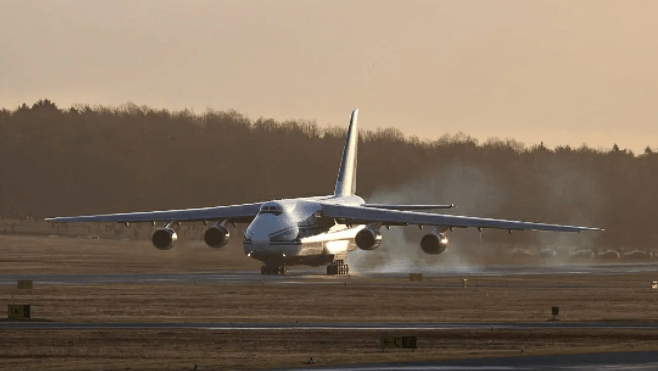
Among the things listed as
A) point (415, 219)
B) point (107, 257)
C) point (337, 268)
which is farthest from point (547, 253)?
point (107, 257)

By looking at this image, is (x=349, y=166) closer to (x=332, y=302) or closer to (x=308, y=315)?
(x=332, y=302)

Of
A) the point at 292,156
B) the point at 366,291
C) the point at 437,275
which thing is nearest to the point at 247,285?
the point at 366,291

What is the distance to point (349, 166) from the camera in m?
86.4

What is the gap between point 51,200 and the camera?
501 feet

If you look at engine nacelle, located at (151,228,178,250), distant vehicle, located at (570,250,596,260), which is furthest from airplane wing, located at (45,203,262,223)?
distant vehicle, located at (570,250,596,260)

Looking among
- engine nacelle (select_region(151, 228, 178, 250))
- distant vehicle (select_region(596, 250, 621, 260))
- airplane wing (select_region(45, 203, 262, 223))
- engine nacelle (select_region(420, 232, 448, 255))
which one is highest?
airplane wing (select_region(45, 203, 262, 223))

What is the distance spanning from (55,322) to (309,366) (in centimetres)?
1326

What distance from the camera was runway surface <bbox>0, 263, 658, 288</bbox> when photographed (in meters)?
61.7

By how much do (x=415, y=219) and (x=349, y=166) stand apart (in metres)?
15.5

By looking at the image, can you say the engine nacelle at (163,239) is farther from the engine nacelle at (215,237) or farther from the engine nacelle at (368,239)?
the engine nacelle at (368,239)

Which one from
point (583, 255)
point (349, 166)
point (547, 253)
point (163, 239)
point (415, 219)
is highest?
point (349, 166)

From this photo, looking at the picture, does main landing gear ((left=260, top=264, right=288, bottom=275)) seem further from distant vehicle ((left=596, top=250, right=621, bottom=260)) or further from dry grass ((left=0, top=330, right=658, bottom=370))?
distant vehicle ((left=596, top=250, right=621, bottom=260))

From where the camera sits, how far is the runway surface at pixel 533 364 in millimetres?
24312

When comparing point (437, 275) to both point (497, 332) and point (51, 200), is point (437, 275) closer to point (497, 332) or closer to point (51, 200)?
point (497, 332)
